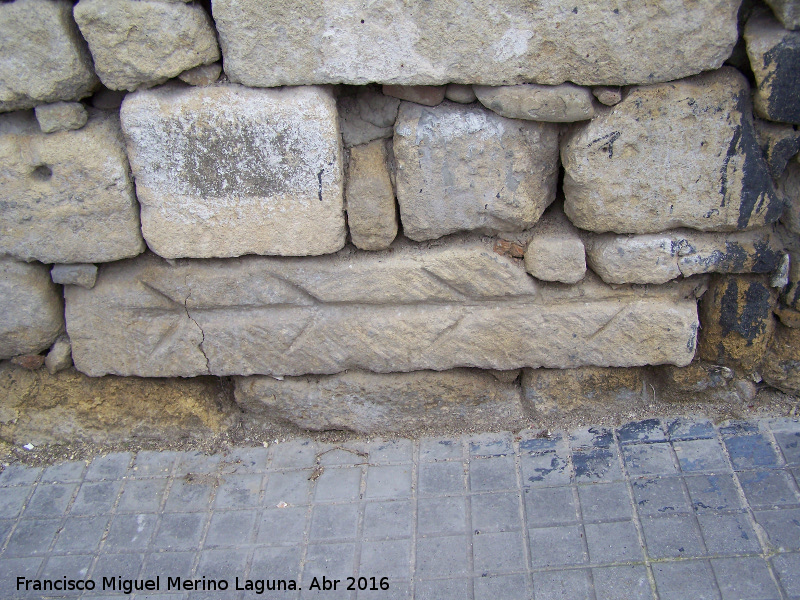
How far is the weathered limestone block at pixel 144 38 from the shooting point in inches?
91.6

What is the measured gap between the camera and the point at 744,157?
8.29 feet

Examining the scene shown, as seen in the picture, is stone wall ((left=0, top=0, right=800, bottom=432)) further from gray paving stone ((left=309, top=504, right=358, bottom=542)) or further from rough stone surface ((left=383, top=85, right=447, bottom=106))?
gray paving stone ((left=309, top=504, right=358, bottom=542))

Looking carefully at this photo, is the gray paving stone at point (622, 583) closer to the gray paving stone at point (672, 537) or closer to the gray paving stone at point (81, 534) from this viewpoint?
the gray paving stone at point (672, 537)

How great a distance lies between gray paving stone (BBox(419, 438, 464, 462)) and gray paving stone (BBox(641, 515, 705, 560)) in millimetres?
797

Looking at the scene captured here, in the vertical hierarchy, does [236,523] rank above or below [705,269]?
below

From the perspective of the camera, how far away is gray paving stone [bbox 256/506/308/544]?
2.66 meters

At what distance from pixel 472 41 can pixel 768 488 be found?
1.99m

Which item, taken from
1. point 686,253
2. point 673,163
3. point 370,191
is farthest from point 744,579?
point 370,191

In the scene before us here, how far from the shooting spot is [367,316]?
2.88 m

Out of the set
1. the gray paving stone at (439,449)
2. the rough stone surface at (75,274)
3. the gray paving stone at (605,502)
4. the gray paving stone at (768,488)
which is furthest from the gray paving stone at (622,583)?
the rough stone surface at (75,274)

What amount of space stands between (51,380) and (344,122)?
1781mm

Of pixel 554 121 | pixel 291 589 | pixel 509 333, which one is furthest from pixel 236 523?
pixel 554 121

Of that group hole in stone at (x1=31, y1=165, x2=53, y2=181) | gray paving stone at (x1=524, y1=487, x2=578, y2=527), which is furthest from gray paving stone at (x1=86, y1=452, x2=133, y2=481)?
gray paving stone at (x1=524, y1=487, x2=578, y2=527)

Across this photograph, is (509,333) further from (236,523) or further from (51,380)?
(51,380)
